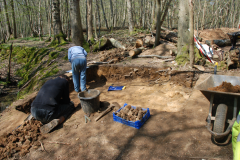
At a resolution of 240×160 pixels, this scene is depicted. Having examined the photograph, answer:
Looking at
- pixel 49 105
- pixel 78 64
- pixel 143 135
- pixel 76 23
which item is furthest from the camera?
pixel 76 23

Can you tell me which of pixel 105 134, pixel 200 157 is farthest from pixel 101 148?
pixel 200 157

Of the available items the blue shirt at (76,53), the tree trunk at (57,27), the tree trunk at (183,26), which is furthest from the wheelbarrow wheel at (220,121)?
the tree trunk at (57,27)

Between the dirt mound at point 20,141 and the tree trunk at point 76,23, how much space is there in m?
6.57

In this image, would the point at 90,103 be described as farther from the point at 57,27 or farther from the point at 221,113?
the point at 57,27

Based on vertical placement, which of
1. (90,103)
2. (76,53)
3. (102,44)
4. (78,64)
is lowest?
(90,103)

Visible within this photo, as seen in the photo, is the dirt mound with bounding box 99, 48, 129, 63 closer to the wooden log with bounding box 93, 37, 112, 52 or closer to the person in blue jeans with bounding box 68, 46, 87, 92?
the wooden log with bounding box 93, 37, 112, 52

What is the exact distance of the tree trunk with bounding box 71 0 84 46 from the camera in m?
8.78

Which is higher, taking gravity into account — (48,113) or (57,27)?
(57,27)

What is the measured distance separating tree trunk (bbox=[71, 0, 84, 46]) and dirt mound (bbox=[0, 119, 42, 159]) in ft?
21.5

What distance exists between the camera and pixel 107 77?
273 inches

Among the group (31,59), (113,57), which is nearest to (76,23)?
(113,57)

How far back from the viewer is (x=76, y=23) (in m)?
9.07

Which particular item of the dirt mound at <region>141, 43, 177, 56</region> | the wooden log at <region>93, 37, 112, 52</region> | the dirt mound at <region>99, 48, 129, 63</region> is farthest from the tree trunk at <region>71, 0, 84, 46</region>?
the dirt mound at <region>141, 43, 177, 56</region>

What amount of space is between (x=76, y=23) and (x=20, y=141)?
7478mm
